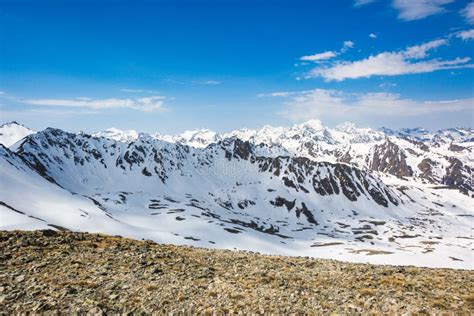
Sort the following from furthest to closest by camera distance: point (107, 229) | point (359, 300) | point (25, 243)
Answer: point (107, 229), point (25, 243), point (359, 300)

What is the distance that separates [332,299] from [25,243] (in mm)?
19991

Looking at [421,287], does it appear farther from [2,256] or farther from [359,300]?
[2,256]

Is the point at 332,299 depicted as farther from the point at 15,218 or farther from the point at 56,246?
the point at 15,218

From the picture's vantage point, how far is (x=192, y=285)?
17.2 metres

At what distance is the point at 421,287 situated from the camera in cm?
1775

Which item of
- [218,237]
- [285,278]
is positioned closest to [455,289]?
[285,278]

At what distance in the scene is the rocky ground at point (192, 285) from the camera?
48.3 ft

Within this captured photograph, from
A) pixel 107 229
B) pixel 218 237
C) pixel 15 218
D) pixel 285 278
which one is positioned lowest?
pixel 218 237

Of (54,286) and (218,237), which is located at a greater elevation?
(54,286)

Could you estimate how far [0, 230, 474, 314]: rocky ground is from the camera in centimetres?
1472

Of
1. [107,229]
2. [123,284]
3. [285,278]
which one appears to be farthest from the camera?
[107,229]

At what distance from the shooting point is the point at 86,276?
691 inches

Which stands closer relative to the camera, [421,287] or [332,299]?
[332,299]

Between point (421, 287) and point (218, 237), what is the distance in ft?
532
